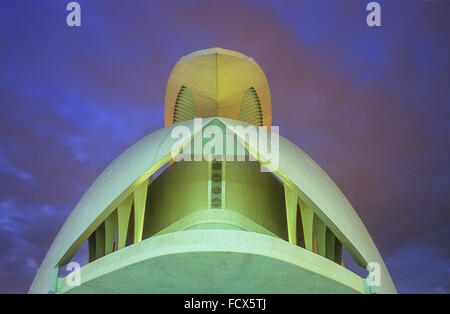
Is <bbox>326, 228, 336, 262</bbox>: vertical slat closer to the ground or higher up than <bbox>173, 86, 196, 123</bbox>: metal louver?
closer to the ground

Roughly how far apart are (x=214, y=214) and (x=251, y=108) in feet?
22.2

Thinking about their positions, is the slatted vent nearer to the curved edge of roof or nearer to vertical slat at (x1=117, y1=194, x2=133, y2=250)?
vertical slat at (x1=117, y1=194, x2=133, y2=250)

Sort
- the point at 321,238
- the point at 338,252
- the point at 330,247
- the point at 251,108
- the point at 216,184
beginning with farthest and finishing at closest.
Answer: the point at 251,108 < the point at 338,252 < the point at 330,247 < the point at 216,184 < the point at 321,238

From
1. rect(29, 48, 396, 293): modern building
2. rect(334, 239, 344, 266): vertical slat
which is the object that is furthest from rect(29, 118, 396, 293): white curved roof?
rect(334, 239, 344, 266): vertical slat

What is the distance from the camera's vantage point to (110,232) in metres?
13.0

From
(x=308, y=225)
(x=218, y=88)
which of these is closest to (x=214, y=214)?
(x=308, y=225)

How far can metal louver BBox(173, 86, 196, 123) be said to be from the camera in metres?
17.1

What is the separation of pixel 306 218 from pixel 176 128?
466 cm

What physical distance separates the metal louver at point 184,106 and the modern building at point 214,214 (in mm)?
62

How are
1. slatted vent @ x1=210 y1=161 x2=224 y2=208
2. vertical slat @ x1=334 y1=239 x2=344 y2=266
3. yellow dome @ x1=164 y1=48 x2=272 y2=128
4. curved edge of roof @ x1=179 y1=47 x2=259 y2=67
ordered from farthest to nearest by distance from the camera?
yellow dome @ x1=164 y1=48 x2=272 y2=128 → curved edge of roof @ x1=179 y1=47 x2=259 y2=67 → vertical slat @ x1=334 y1=239 x2=344 y2=266 → slatted vent @ x1=210 y1=161 x2=224 y2=208

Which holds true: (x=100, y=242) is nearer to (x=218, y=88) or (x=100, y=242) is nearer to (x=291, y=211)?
(x=291, y=211)

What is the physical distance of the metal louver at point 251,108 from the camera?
17.3m

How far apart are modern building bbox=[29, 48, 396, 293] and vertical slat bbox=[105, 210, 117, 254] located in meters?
0.03
